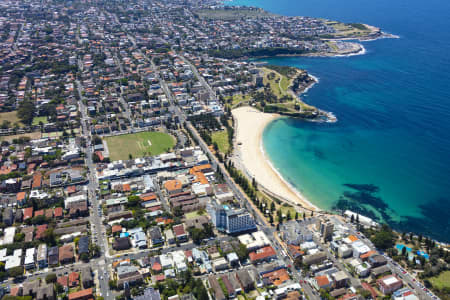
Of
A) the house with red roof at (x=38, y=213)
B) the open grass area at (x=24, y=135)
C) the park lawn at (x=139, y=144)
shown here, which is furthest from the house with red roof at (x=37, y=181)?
the open grass area at (x=24, y=135)

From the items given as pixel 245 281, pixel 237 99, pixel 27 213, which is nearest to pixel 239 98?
pixel 237 99

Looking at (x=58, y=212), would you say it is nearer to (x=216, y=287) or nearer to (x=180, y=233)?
(x=180, y=233)

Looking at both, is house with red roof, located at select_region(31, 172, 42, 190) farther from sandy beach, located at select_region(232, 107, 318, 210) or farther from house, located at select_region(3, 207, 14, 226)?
sandy beach, located at select_region(232, 107, 318, 210)

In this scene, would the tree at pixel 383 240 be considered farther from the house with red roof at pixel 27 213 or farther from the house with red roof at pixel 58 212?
the house with red roof at pixel 27 213

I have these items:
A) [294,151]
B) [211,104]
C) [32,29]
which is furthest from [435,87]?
[32,29]

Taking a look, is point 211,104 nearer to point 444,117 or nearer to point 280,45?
point 444,117
